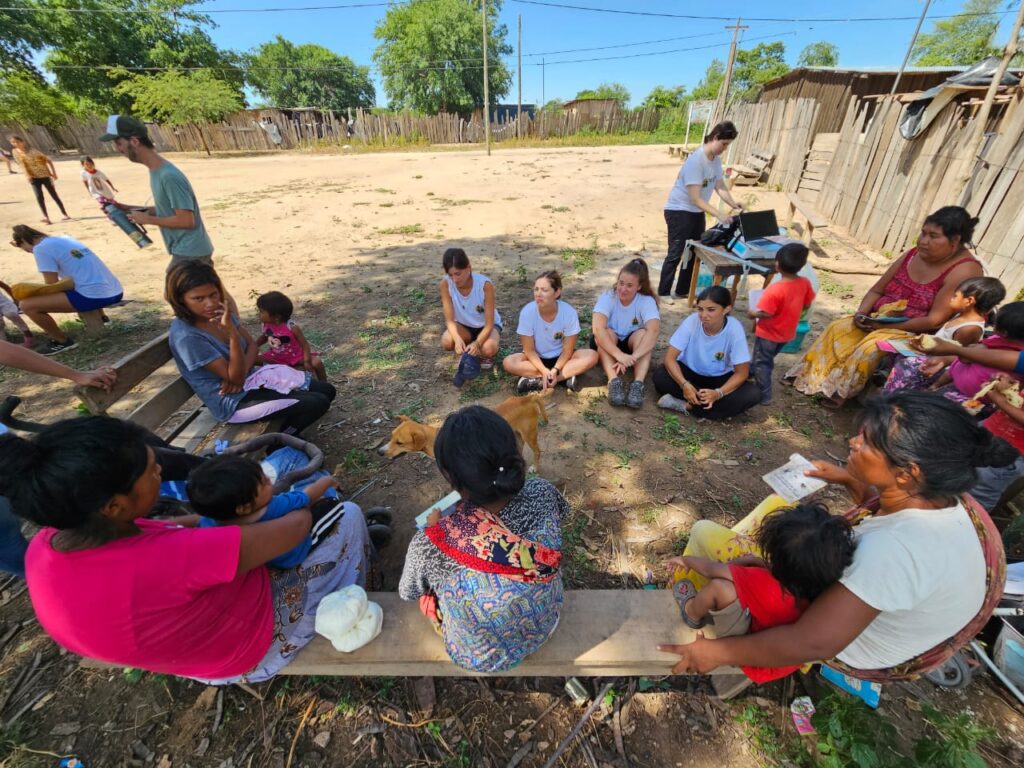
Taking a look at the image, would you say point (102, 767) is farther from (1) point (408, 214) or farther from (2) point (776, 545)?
(1) point (408, 214)

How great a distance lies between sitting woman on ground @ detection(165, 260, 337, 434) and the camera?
2.96 metres

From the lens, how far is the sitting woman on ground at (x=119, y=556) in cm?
137

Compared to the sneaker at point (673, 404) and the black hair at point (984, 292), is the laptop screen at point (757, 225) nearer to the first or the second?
the black hair at point (984, 292)

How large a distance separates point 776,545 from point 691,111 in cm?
2861

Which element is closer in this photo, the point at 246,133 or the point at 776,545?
the point at 776,545

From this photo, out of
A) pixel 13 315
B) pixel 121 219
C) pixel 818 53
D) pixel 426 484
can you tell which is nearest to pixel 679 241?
pixel 426 484

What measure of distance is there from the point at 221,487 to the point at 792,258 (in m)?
4.81

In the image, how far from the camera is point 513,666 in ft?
6.35

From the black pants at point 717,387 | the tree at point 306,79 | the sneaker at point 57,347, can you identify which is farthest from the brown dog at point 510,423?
the tree at point 306,79

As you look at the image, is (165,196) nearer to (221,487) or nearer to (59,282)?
(59,282)

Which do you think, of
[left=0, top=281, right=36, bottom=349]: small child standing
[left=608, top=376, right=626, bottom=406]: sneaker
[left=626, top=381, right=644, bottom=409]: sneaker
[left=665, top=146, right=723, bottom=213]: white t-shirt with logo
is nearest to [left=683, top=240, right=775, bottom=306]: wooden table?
[left=665, top=146, right=723, bottom=213]: white t-shirt with logo

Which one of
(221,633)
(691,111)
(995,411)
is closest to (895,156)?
(995,411)

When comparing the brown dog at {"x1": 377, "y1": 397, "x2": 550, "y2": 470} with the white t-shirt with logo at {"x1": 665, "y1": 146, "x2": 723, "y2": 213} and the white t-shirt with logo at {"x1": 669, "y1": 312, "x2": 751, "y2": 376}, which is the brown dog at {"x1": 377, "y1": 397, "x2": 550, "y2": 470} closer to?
the white t-shirt with logo at {"x1": 669, "y1": 312, "x2": 751, "y2": 376}

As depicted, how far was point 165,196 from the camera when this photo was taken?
13.5 feet
